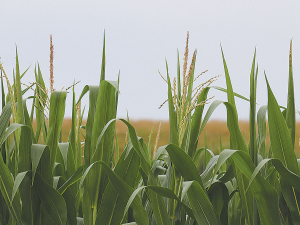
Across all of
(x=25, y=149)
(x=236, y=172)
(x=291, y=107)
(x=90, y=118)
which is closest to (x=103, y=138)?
(x=90, y=118)

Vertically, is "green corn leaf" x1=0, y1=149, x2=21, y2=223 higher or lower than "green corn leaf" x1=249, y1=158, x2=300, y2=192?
lower

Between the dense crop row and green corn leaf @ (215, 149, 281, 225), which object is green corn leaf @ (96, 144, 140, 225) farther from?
green corn leaf @ (215, 149, 281, 225)

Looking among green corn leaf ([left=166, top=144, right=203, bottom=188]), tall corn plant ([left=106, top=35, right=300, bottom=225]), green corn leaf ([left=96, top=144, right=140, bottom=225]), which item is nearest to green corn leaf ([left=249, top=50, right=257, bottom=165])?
tall corn plant ([left=106, top=35, right=300, bottom=225])

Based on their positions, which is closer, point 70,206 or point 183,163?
point 183,163

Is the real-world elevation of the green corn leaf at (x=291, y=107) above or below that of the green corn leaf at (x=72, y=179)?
above

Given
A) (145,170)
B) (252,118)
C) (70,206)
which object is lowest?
(70,206)

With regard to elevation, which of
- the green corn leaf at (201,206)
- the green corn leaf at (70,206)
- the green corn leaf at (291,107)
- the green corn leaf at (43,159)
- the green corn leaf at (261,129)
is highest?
the green corn leaf at (291,107)

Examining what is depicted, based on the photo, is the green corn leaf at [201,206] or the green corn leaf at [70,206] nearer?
the green corn leaf at [201,206]

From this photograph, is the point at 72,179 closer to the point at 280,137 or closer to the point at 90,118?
the point at 90,118

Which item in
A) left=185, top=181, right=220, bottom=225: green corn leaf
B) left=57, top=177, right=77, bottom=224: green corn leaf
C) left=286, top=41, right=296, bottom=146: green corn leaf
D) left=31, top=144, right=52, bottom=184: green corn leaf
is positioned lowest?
left=57, top=177, right=77, bottom=224: green corn leaf

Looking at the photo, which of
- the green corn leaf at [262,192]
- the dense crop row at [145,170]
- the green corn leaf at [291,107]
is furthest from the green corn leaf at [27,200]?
the green corn leaf at [291,107]

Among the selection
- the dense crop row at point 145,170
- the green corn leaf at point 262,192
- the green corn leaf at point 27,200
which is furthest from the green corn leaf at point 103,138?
the green corn leaf at point 262,192

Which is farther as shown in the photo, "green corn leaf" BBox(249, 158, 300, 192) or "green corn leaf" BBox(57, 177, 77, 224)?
"green corn leaf" BBox(57, 177, 77, 224)

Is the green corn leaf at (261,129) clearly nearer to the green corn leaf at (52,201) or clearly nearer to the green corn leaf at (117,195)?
the green corn leaf at (117,195)
